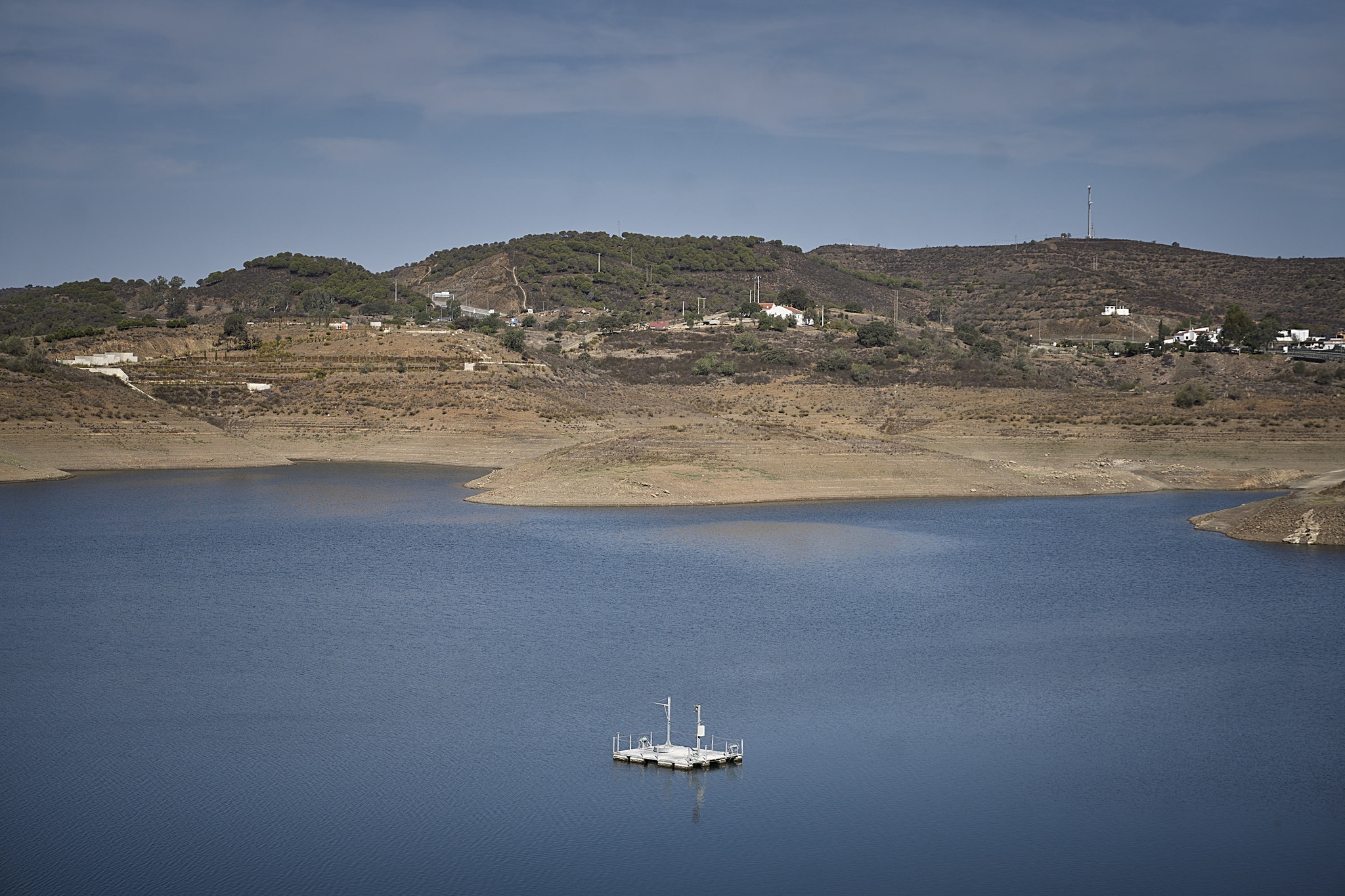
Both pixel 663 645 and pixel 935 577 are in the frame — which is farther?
pixel 935 577

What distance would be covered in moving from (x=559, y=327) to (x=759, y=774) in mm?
90123

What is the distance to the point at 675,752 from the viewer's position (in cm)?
2034

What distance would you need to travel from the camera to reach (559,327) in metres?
108

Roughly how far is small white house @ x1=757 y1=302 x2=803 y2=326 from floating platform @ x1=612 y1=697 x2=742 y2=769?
87.0 metres

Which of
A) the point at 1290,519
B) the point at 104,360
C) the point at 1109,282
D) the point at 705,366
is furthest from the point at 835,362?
the point at 1109,282

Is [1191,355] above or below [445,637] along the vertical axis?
above

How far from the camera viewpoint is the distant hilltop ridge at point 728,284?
413 feet

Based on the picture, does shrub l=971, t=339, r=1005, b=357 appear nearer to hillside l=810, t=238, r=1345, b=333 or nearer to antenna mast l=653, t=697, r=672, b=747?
hillside l=810, t=238, r=1345, b=333

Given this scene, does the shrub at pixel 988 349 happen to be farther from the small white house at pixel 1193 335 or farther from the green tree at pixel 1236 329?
the green tree at pixel 1236 329

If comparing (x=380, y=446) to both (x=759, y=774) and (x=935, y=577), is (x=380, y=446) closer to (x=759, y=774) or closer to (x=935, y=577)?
(x=935, y=577)

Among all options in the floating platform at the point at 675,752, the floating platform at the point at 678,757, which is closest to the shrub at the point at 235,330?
the floating platform at the point at 675,752

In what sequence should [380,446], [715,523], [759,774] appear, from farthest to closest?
[380,446]
[715,523]
[759,774]

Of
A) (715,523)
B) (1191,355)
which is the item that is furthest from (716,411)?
(1191,355)

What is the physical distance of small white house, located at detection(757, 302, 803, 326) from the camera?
108 m
